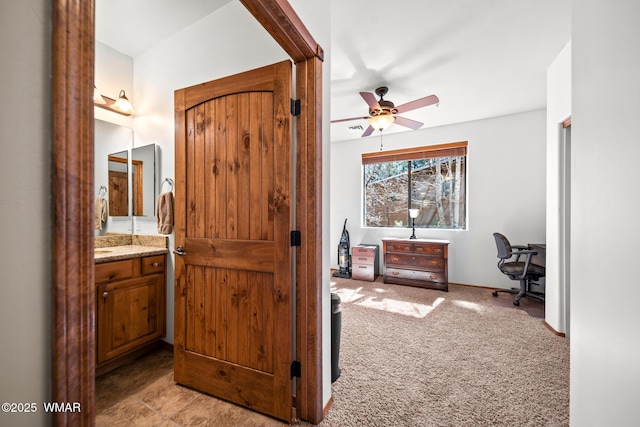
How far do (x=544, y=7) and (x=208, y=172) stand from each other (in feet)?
9.19

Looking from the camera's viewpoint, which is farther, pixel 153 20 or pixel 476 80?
pixel 476 80

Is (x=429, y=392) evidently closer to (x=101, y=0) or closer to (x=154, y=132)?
(x=154, y=132)

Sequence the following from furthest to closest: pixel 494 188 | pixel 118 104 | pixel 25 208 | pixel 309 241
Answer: pixel 494 188 → pixel 118 104 → pixel 309 241 → pixel 25 208

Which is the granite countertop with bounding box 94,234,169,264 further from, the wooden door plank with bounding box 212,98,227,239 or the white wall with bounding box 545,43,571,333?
the white wall with bounding box 545,43,571,333

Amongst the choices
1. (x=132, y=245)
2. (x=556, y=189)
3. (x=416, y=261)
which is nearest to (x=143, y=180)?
(x=132, y=245)

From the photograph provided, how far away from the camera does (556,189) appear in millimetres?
2744

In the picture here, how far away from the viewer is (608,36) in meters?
0.86

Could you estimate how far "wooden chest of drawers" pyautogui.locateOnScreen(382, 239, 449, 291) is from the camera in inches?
169

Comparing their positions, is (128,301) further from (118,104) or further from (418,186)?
(418,186)

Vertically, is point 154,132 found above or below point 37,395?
above

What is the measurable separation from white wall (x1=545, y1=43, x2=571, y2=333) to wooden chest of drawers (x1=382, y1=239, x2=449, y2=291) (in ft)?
4.81

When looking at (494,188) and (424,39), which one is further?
(494,188)

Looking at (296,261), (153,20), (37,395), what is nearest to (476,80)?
(296,261)

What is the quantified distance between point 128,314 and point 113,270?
396 millimetres
